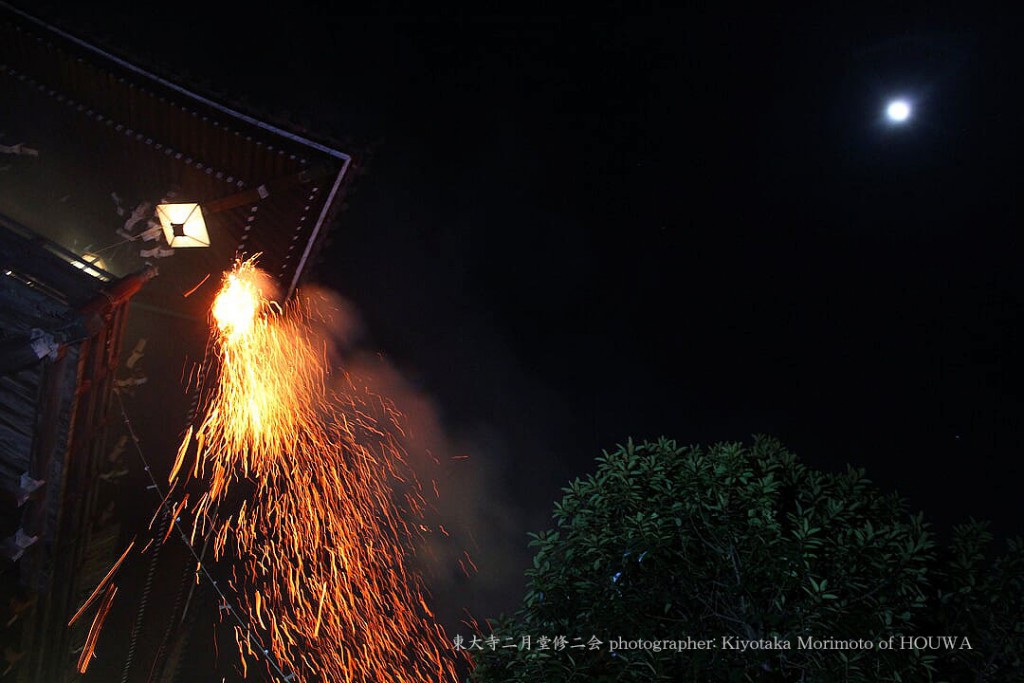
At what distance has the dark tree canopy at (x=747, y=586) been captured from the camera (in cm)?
545

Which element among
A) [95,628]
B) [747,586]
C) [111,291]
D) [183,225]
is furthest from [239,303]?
[747,586]

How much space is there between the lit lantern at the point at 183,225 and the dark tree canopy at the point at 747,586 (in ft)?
19.2

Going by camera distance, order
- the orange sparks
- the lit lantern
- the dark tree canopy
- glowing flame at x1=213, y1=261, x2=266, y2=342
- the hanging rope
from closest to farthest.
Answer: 1. the dark tree canopy
2. the lit lantern
3. the orange sparks
4. the hanging rope
5. glowing flame at x1=213, y1=261, x2=266, y2=342

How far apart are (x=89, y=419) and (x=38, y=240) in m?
Result: 1.81

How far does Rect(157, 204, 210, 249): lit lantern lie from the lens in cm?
783

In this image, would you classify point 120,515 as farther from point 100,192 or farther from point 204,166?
point 204,166

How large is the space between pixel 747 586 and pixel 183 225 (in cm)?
801

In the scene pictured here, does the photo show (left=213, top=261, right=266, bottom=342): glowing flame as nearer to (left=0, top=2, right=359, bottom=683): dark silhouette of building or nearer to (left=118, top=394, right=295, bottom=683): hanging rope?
(left=0, top=2, right=359, bottom=683): dark silhouette of building

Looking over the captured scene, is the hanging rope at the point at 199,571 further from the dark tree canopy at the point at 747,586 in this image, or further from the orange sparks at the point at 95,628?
the dark tree canopy at the point at 747,586

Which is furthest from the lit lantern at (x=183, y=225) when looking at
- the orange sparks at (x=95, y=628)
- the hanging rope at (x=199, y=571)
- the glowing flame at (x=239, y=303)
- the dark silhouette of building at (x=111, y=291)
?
the orange sparks at (x=95, y=628)

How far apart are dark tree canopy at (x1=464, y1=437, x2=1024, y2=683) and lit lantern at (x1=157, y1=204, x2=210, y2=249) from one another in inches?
231

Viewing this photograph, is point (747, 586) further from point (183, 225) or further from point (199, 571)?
point (199, 571)

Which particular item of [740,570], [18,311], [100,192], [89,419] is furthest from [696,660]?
[100,192]

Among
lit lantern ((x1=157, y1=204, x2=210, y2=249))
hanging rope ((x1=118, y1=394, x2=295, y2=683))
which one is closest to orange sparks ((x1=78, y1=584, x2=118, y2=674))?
hanging rope ((x1=118, y1=394, x2=295, y2=683))
